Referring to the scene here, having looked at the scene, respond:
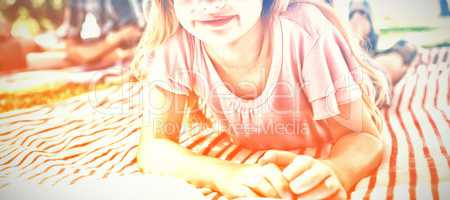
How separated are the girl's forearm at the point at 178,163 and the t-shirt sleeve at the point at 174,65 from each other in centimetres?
20

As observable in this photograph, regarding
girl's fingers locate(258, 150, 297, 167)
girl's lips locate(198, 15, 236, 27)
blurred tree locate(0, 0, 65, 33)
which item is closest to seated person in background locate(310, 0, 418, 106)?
girl's lips locate(198, 15, 236, 27)

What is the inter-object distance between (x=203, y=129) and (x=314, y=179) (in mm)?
424

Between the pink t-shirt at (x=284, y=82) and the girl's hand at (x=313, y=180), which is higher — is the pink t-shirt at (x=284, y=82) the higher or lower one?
the higher one

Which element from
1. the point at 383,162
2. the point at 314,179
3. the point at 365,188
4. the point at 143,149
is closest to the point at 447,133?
the point at 383,162

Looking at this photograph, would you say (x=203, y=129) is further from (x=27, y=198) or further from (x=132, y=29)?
(x=27, y=198)

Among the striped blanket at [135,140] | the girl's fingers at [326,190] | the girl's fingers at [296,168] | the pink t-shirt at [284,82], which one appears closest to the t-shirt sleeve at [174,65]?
the pink t-shirt at [284,82]

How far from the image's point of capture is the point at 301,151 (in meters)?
1.58

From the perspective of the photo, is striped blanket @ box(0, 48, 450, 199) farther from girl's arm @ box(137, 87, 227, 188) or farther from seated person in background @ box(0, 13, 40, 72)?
seated person in background @ box(0, 13, 40, 72)

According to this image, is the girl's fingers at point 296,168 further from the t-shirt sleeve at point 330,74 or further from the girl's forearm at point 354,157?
the t-shirt sleeve at point 330,74

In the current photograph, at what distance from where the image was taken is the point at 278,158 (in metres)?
1.55

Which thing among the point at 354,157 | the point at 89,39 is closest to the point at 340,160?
the point at 354,157

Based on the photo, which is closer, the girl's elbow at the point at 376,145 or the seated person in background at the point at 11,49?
the girl's elbow at the point at 376,145

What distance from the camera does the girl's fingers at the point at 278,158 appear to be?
1.54 metres

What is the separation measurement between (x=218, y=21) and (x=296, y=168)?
557 mm
